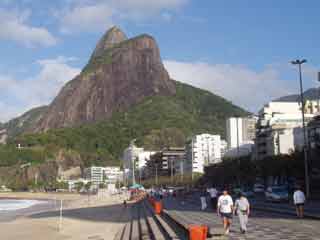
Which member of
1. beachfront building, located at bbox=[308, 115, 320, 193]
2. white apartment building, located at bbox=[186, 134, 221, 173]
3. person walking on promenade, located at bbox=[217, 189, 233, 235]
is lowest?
person walking on promenade, located at bbox=[217, 189, 233, 235]

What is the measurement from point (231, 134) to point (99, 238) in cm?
17096

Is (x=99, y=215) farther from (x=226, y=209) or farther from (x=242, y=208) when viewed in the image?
(x=242, y=208)

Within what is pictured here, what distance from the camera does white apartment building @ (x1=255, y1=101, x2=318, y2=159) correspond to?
11219 centimetres

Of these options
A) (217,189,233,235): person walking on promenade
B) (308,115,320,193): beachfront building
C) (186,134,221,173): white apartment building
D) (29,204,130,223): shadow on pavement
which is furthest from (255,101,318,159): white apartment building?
(217,189,233,235): person walking on promenade

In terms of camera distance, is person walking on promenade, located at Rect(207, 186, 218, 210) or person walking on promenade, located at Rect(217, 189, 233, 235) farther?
person walking on promenade, located at Rect(207, 186, 218, 210)

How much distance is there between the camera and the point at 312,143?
9219 centimetres

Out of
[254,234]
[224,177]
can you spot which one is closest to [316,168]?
[224,177]

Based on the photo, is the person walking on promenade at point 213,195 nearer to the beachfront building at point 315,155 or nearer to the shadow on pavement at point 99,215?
the shadow on pavement at point 99,215

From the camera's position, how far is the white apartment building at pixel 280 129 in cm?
11219

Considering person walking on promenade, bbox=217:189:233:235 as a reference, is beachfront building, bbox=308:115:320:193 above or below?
above

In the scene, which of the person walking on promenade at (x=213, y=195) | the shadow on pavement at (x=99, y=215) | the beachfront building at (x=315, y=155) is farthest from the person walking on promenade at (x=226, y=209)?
the beachfront building at (x=315, y=155)

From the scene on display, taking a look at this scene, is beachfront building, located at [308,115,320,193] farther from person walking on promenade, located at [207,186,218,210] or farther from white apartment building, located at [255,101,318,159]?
person walking on promenade, located at [207,186,218,210]

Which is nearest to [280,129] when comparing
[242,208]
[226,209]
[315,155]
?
[315,155]

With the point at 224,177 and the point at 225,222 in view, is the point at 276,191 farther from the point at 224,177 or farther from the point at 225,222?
the point at 224,177
